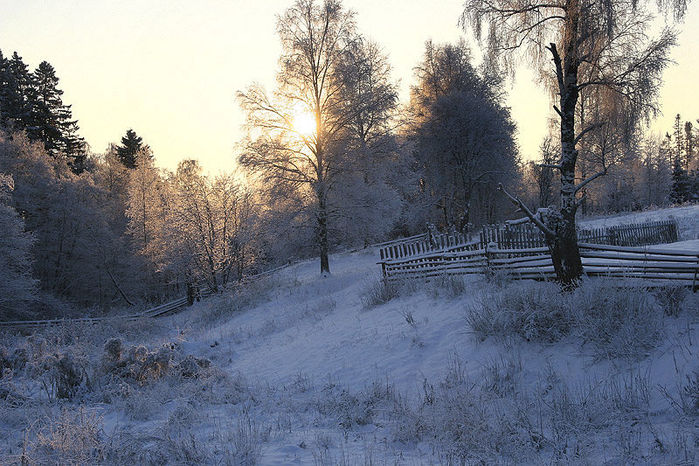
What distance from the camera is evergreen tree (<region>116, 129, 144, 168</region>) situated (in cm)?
4269

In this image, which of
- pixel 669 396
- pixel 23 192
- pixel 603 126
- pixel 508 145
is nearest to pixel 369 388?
pixel 669 396

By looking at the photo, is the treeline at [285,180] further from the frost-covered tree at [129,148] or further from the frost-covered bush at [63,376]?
the frost-covered bush at [63,376]

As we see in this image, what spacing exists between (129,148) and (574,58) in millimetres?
45152

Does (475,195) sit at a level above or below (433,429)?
above

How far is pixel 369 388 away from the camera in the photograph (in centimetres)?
617

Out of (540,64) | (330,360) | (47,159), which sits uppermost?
(47,159)

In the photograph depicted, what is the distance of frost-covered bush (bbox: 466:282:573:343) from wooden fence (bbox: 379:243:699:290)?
1315 mm

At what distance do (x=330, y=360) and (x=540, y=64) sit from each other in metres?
6.96

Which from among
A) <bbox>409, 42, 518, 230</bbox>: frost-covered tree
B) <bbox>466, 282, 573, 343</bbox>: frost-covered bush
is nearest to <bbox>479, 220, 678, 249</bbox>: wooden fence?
<bbox>466, 282, 573, 343</bbox>: frost-covered bush

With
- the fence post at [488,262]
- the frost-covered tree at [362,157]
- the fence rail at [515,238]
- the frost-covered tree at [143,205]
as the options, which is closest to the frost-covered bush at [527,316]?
the fence post at [488,262]

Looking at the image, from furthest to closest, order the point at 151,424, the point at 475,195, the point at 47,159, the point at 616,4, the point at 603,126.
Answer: the point at 475,195 → the point at 47,159 → the point at 603,126 → the point at 616,4 → the point at 151,424

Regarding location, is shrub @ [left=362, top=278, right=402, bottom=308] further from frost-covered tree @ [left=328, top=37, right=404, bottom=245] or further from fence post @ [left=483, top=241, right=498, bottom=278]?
frost-covered tree @ [left=328, top=37, right=404, bottom=245]

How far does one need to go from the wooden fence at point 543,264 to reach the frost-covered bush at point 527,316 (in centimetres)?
131

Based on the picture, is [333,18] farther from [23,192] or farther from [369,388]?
[23,192]
